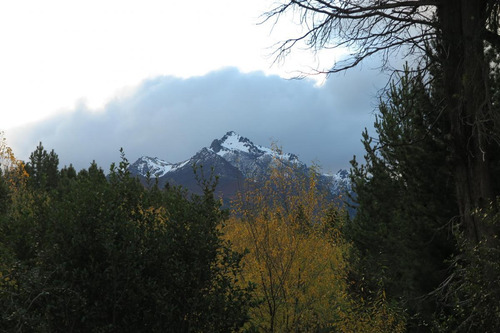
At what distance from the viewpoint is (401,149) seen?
9.79m

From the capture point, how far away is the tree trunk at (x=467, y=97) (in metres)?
7.08

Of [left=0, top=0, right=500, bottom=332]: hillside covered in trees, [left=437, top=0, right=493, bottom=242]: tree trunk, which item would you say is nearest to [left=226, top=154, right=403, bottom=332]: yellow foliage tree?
[left=0, top=0, right=500, bottom=332]: hillside covered in trees

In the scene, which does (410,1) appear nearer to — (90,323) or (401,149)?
(401,149)

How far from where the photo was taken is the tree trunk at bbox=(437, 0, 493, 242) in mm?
7078

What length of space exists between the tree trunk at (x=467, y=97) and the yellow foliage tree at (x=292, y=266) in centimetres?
340

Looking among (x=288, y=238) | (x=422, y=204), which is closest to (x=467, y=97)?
(x=422, y=204)

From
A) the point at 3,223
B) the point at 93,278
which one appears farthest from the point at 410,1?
the point at 3,223

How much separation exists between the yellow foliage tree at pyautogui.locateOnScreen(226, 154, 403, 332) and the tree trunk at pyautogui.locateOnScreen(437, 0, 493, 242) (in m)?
3.40

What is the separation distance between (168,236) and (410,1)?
553cm

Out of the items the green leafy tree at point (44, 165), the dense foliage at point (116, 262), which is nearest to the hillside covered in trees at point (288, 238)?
the dense foliage at point (116, 262)

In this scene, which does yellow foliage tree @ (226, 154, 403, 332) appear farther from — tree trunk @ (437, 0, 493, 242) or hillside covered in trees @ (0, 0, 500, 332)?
tree trunk @ (437, 0, 493, 242)

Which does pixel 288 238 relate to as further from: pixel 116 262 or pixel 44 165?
pixel 44 165

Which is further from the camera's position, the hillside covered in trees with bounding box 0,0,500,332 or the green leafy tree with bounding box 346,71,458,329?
the green leafy tree with bounding box 346,71,458,329

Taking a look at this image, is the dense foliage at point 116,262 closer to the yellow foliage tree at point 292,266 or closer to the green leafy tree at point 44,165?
the yellow foliage tree at point 292,266
